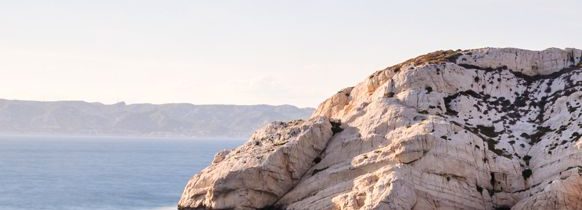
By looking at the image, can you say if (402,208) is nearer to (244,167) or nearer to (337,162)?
(337,162)

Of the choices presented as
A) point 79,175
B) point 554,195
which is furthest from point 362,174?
point 79,175

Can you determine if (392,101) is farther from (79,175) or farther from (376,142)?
(79,175)

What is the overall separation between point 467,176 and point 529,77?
15.9m

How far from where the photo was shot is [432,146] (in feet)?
210

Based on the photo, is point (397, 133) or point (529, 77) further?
point (529, 77)

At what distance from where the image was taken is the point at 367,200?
200ft

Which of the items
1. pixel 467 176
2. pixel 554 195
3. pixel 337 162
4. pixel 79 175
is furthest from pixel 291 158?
pixel 79 175

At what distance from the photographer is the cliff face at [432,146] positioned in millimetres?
62750

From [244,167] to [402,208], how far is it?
12708 mm

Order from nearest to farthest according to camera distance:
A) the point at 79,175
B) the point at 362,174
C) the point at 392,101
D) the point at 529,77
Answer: the point at 362,174 < the point at 392,101 < the point at 529,77 < the point at 79,175

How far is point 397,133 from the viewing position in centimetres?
6675

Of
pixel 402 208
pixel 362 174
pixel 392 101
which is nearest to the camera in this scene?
pixel 402 208

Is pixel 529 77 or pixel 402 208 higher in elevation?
pixel 529 77

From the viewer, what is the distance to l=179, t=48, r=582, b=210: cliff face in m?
62.8
